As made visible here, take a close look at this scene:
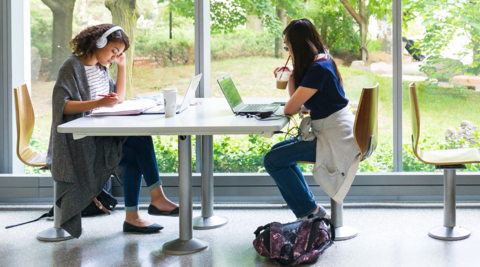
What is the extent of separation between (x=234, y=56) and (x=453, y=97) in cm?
157

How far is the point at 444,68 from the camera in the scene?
3619mm

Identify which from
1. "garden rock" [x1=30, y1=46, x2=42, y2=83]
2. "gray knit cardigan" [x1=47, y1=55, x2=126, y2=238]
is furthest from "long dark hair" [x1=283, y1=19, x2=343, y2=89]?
"garden rock" [x1=30, y1=46, x2=42, y2=83]

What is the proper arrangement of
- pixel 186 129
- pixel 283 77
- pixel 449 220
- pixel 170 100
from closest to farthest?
1. pixel 186 129
2. pixel 170 100
3. pixel 449 220
4. pixel 283 77

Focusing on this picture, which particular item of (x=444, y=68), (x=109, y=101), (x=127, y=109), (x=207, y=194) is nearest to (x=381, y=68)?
(x=444, y=68)

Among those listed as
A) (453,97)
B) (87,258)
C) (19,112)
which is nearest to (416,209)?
(453,97)

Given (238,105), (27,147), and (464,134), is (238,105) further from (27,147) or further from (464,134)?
(464,134)

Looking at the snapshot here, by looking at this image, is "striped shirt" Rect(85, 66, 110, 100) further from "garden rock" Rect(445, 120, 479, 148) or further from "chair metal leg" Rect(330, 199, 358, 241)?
"garden rock" Rect(445, 120, 479, 148)

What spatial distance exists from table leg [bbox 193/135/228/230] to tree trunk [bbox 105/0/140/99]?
927 mm

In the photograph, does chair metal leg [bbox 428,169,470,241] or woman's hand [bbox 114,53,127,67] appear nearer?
chair metal leg [bbox 428,169,470,241]

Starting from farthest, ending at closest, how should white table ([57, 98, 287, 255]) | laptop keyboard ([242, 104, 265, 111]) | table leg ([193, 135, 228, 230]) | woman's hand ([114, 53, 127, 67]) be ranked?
table leg ([193, 135, 228, 230])
woman's hand ([114, 53, 127, 67])
laptop keyboard ([242, 104, 265, 111])
white table ([57, 98, 287, 255])

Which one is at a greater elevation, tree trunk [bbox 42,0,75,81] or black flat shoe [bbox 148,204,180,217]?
tree trunk [bbox 42,0,75,81]

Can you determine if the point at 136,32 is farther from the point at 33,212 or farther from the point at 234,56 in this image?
the point at 33,212

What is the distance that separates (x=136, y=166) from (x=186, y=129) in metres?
0.82

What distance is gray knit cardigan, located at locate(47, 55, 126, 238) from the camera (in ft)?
8.82
